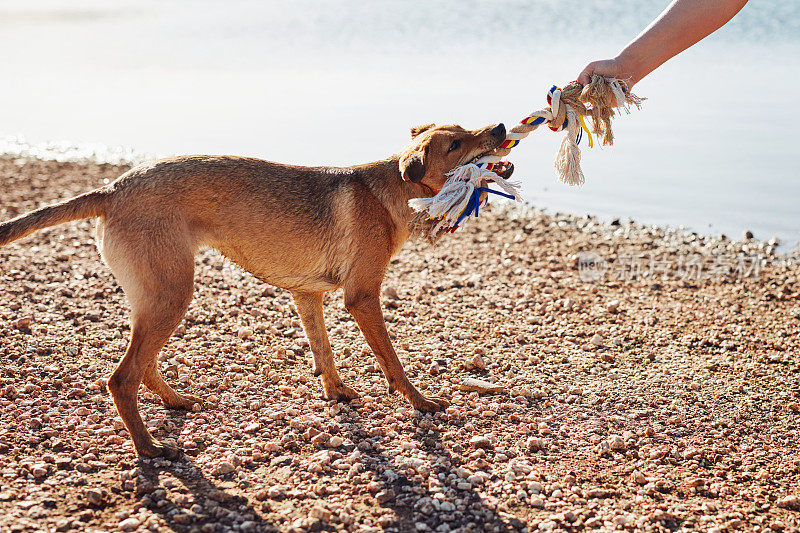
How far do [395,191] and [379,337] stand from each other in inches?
39.8

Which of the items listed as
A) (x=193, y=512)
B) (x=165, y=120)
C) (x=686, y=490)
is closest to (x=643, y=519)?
(x=686, y=490)

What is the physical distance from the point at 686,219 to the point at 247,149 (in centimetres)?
816

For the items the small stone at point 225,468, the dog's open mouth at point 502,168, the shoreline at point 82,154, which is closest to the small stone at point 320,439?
the small stone at point 225,468

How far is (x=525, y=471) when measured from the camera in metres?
4.30

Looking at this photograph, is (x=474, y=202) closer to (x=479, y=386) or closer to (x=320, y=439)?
(x=479, y=386)

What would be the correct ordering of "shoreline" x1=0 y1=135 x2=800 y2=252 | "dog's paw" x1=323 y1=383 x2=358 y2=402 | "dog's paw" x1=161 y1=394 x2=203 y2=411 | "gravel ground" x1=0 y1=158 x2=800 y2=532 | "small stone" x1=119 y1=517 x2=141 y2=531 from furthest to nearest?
1. "shoreline" x1=0 y1=135 x2=800 y2=252
2. "dog's paw" x1=323 y1=383 x2=358 y2=402
3. "dog's paw" x1=161 y1=394 x2=203 y2=411
4. "gravel ground" x1=0 y1=158 x2=800 y2=532
5. "small stone" x1=119 y1=517 x2=141 y2=531

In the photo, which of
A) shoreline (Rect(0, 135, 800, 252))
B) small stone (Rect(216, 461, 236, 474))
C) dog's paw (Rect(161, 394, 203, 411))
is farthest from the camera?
shoreline (Rect(0, 135, 800, 252))

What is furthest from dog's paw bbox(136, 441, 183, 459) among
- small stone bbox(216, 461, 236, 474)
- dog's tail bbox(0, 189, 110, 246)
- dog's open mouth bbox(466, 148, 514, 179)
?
dog's open mouth bbox(466, 148, 514, 179)

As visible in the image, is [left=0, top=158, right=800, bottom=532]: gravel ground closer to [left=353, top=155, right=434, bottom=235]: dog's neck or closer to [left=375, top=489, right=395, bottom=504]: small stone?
[left=375, top=489, right=395, bottom=504]: small stone

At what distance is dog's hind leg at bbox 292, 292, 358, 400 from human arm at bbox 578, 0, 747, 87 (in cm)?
246

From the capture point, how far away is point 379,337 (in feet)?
16.5

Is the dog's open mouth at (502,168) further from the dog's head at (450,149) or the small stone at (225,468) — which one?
the small stone at (225,468)

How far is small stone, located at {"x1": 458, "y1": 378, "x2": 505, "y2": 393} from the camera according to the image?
5430 millimetres

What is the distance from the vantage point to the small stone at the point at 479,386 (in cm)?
543
